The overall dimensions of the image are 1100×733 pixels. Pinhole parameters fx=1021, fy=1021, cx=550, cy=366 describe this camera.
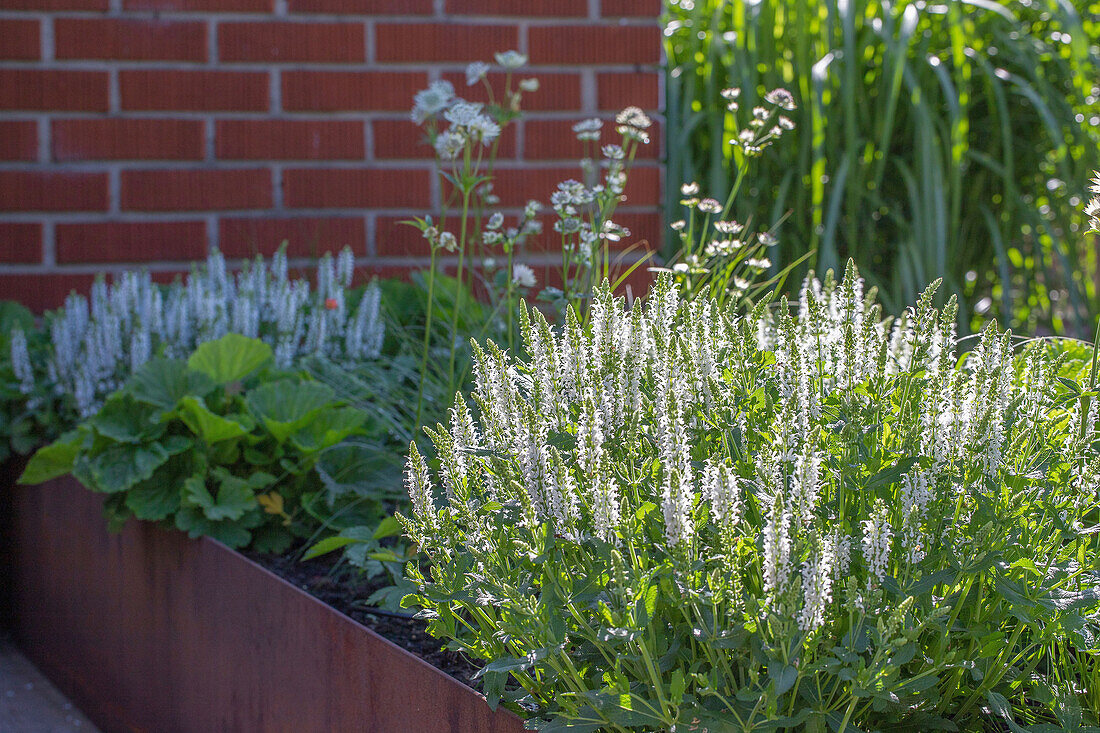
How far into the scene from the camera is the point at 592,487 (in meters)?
0.95

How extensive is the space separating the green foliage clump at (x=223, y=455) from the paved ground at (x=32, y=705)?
1.78 ft

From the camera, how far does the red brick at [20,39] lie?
274 centimetres

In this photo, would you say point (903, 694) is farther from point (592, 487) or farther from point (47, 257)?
point (47, 257)

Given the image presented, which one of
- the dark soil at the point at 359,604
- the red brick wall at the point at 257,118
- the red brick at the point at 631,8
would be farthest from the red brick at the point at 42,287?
the red brick at the point at 631,8

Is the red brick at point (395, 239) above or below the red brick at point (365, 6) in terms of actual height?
below

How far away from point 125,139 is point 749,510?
7.62 ft

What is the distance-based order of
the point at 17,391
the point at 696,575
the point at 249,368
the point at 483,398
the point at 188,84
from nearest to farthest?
the point at 696,575, the point at 483,398, the point at 249,368, the point at 17,391, the point at 188,84

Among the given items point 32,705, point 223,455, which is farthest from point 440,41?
point 32,705

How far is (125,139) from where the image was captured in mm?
2816

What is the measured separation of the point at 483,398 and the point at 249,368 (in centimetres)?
107

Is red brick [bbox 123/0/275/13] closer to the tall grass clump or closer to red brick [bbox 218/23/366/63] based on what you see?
red brick [bbox 218/23/366/63]

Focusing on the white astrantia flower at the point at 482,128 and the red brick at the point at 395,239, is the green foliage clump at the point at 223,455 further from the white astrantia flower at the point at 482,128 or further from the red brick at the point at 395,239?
the red brick at the point at 395,239

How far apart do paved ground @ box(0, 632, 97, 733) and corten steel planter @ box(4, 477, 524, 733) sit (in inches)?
1.1

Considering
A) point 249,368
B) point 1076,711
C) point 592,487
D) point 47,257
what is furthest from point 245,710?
point 47,257
